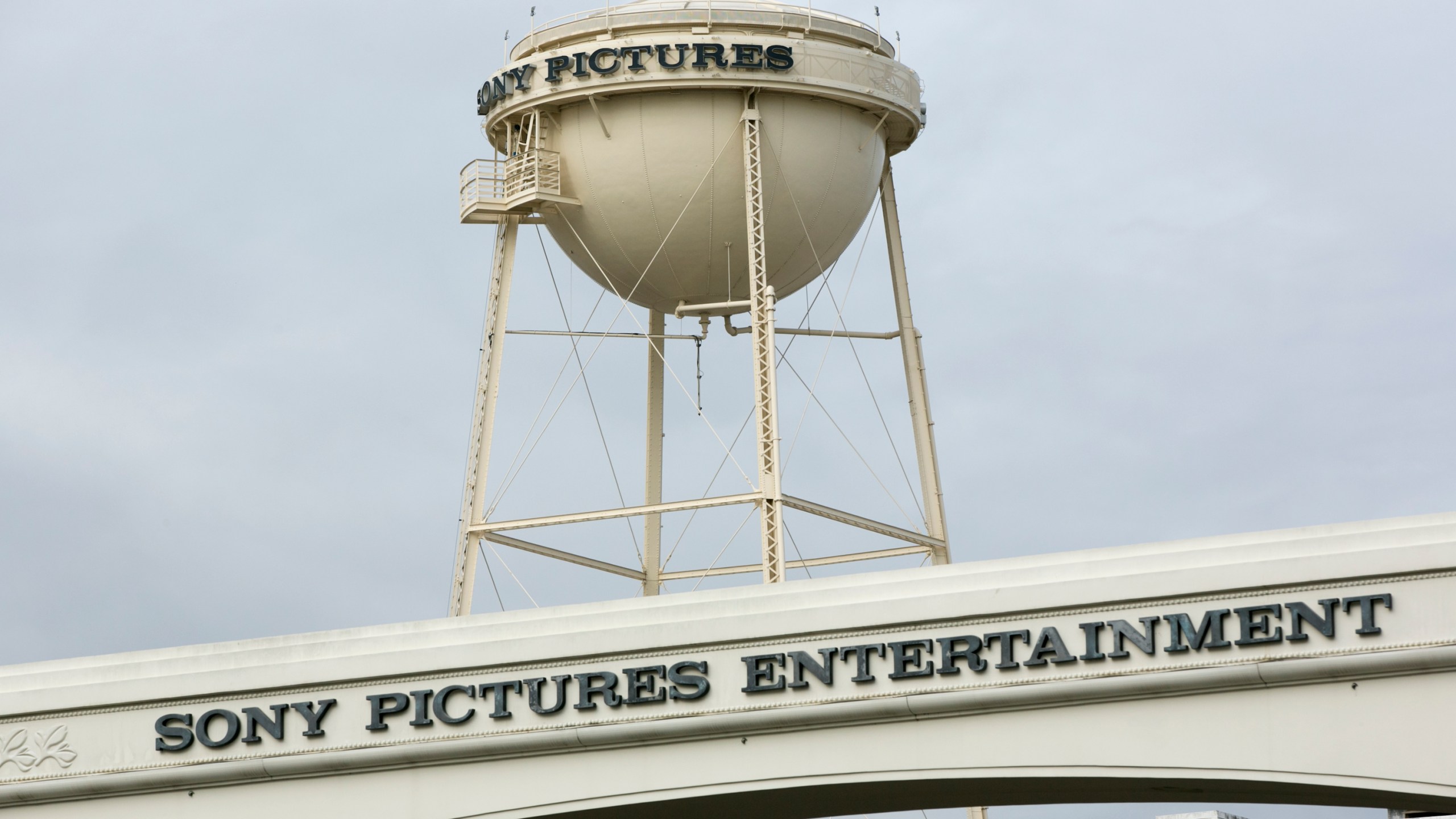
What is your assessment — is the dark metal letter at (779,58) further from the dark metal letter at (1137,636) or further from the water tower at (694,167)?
the dark metal letter at (1137,636)

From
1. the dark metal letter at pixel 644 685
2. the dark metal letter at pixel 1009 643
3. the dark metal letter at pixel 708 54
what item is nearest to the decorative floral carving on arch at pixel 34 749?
the dark metal letter at pixel 644 685

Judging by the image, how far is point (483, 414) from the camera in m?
32.3

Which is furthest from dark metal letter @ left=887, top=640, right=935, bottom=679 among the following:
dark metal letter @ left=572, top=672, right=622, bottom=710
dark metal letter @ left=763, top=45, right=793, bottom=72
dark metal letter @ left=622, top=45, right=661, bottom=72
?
dark metal letter @ left=622, top=45, right=661, bottom=72

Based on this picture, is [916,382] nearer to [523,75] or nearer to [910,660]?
[523,75]

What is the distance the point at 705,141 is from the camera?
31812 millimetres

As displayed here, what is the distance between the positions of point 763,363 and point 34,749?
11258mm

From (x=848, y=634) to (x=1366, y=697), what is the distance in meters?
4.87

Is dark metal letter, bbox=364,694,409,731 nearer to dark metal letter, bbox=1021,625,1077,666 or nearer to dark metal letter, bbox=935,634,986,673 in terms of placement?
dark metal letter, bbox=935,634,986,673

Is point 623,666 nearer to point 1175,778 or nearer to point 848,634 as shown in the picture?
point 848,634

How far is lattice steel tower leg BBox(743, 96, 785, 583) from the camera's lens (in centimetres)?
2986

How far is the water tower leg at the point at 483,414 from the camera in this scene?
103ft

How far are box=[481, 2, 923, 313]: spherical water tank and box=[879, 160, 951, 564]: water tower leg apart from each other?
4.48 ft

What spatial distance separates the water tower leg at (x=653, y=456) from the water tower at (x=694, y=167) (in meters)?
2.04

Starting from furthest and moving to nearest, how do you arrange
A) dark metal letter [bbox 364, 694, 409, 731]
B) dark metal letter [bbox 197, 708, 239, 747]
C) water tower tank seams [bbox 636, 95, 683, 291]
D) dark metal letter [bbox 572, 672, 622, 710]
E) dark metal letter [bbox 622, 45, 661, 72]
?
water tower tank seams [bbox 636, 95, 683, 291], dark metal letter [bbox 622, 45, 661, 72], dark metal letter [bbox 197, 708, 239, 747], dark metal letter [bbox 364, 694, 409, 731], dark metal letter [bbox 572, 672, 622, 710]
